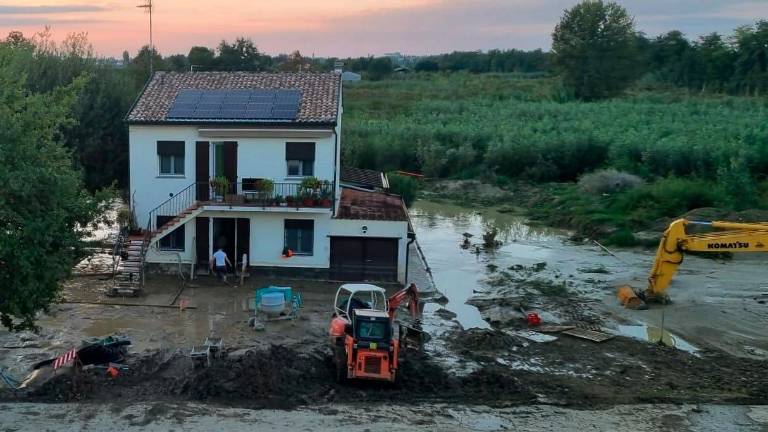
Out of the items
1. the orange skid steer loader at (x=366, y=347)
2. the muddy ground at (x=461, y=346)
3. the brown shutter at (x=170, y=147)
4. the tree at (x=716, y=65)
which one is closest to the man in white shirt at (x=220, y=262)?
the muddy ground at (x=461, y=346)

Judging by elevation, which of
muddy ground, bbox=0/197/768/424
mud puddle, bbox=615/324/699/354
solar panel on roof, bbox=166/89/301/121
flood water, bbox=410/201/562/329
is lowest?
flood water, bbox=410/201/562/329

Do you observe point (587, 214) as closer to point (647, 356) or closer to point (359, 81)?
point (647, 356)

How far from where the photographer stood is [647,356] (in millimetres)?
20719

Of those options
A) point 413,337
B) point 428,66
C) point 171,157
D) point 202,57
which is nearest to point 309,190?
point 171,157

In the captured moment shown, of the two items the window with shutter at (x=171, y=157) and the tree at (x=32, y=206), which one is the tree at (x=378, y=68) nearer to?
the window with shutter at (x=171, y=157)

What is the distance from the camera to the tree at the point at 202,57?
224ft

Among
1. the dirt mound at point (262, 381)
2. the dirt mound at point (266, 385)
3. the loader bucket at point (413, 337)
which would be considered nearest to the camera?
the dirt mound at point (266, 385)

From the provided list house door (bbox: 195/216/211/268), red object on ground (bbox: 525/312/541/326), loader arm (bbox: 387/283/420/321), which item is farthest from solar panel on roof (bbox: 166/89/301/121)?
red object on ground (bbox: 525/312/541/326)

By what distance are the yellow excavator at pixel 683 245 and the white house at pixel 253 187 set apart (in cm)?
776

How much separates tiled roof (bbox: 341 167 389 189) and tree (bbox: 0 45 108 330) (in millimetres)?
17416

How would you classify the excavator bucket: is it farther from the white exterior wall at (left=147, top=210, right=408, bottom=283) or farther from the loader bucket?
the loader bucket

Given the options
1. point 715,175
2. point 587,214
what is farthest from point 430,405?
point 715,175

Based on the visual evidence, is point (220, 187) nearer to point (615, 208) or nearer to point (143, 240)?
point (143, 240)

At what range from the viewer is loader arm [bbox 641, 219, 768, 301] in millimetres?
23016
